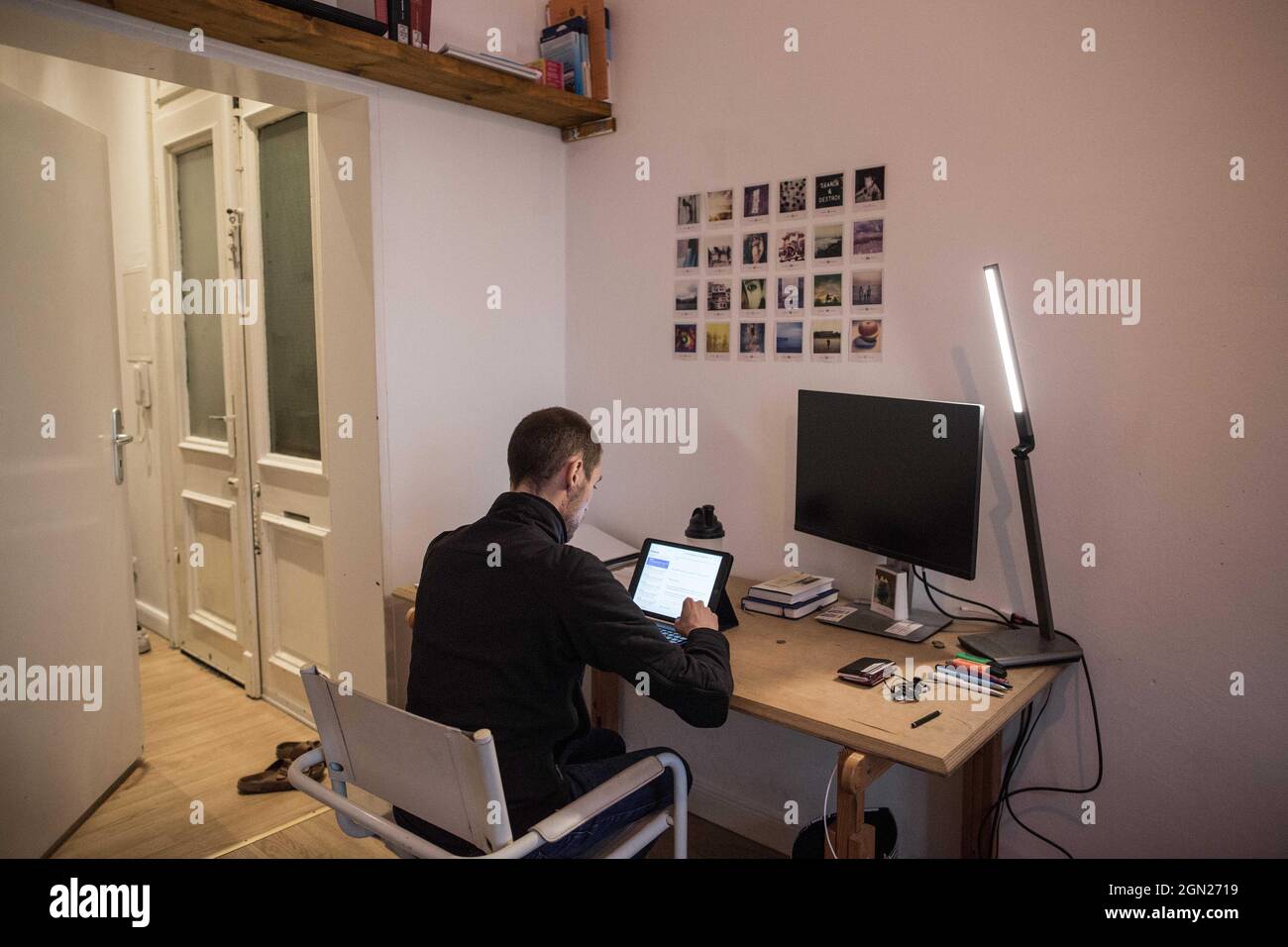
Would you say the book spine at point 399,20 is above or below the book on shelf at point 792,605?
above

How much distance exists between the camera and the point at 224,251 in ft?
11.8

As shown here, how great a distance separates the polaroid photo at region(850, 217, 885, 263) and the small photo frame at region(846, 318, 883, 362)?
6.5 inches

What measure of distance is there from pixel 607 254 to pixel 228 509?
6.54ft

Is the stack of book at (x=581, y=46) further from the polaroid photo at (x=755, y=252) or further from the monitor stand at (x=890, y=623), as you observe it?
the monitor stand at (x=890, y=623)

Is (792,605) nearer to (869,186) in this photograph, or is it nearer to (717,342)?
(717,342)

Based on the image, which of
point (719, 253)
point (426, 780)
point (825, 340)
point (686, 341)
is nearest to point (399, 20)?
point (719, 253)

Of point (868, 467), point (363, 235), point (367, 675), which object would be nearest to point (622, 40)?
point (363, 235)

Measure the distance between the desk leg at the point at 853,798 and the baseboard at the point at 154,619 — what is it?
3.75 metres

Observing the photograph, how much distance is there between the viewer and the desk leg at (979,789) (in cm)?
220

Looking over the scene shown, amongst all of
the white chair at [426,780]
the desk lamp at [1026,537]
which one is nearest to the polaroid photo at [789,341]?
the desk lamp at [1026,537]

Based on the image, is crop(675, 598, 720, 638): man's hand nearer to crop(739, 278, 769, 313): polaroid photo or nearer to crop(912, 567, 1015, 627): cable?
crop(912, 567, 1015, 627): cable

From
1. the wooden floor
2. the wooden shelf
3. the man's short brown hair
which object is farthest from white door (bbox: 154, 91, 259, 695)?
the man's short brown hair

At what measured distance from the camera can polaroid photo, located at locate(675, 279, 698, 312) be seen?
2828mm
